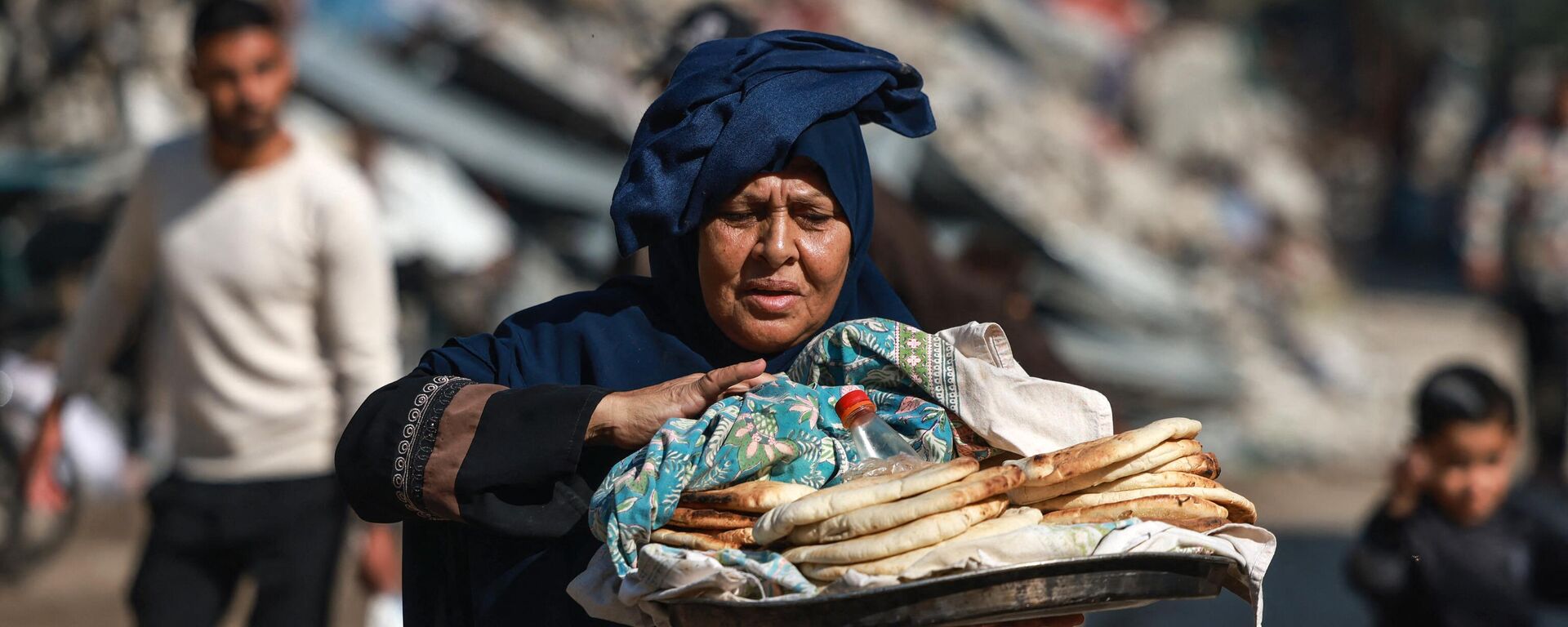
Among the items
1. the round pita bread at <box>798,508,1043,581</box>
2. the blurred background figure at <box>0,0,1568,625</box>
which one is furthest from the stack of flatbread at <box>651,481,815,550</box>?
the blurred background figure at <box>0,0,1568,625</box>

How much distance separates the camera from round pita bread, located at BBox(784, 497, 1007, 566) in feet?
6.03

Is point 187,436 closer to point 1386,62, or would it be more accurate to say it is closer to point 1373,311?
point 1373,311

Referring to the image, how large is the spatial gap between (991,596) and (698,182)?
0.78m

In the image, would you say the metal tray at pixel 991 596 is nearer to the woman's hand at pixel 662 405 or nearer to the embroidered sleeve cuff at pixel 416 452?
the woman's hand at pixel 662 405

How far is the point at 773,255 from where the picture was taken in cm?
230

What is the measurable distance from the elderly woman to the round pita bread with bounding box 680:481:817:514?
0.16 meters

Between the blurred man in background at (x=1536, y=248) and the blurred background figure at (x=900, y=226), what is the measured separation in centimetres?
2

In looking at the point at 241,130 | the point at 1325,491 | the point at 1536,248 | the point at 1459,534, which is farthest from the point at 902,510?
the point at 1325,491

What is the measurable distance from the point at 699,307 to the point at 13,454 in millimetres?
5100

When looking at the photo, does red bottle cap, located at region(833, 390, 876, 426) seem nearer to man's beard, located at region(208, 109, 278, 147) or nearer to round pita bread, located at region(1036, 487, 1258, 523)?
round pita bread, located at region(1036, 487, 1258, 523)

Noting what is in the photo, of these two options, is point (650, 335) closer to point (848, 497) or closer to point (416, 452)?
point (416, 452)

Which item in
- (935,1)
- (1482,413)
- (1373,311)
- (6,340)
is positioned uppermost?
(1482,413)

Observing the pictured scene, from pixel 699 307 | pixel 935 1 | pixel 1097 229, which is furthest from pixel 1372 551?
pixel 935 1

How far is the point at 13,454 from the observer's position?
6.58 m
